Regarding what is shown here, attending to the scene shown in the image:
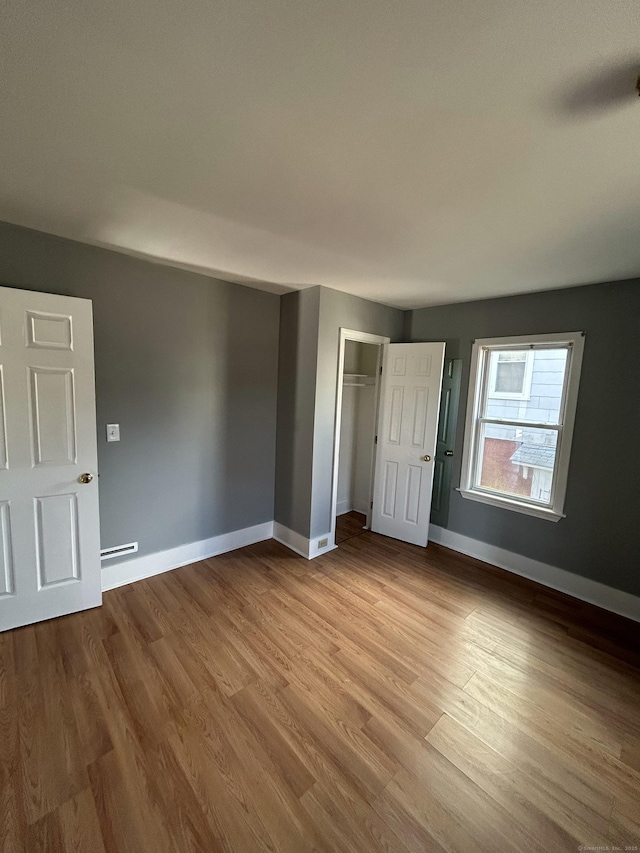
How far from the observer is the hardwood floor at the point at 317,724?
50.1 inches

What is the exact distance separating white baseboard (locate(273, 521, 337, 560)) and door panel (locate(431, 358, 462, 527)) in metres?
1.18

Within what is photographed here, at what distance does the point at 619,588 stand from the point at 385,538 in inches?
76.1

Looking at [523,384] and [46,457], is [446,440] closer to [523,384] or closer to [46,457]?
[523,384]

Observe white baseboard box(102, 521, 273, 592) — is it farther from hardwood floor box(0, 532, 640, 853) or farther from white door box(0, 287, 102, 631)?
white door box(0, 287, 102, 631)

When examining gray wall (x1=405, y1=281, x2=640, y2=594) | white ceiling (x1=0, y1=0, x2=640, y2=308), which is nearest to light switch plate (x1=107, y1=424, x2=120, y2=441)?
white ceiling (x1=0, y1=0, x2=640, y2=308)

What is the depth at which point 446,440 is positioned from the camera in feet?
11.7

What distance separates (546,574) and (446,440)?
1.42 m

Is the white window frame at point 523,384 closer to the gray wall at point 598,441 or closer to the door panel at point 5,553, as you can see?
the gray wall at point 598,441

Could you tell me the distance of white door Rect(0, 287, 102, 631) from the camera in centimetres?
206

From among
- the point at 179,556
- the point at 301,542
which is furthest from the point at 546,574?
the point at 179,556

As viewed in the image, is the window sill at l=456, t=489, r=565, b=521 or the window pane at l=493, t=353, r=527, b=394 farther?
the window pane at l=493, t=353, r=527, b=394

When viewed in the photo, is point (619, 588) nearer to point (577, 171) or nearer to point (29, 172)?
point (577, 171)

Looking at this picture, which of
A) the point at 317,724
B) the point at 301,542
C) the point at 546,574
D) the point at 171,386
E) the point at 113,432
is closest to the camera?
the point at 317,724

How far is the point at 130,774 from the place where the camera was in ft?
4.61
